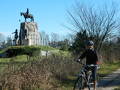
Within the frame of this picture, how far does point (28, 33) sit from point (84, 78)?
48523 millimetres

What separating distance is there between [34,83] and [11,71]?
965 mm

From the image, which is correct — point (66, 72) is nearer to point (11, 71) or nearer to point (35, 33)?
point (11, 71)

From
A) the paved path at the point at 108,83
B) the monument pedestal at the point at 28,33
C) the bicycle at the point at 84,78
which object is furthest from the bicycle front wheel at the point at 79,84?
the monument pedestal at the point at 28,33

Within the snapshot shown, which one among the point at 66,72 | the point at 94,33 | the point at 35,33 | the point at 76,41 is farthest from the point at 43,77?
the point at 35,33

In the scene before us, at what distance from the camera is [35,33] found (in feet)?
203

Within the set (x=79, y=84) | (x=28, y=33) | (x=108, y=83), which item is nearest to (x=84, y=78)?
(x=79, y=84)

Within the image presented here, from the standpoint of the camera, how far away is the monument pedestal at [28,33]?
59.6m

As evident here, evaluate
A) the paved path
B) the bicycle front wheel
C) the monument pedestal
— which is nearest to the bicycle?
the bicycle front wheel

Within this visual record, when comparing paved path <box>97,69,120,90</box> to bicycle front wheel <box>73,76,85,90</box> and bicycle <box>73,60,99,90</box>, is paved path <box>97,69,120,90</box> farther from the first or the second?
bicycle front wheel <box>73,76,85,90</box>

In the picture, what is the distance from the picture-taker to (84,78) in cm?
1167

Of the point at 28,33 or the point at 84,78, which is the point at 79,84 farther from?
the point at 28,33

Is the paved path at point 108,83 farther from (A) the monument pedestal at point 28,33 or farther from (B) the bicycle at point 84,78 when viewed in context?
(A) the monument pedestal at point 28,33

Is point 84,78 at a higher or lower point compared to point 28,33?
lower

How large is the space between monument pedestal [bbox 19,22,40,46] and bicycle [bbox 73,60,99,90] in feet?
157
